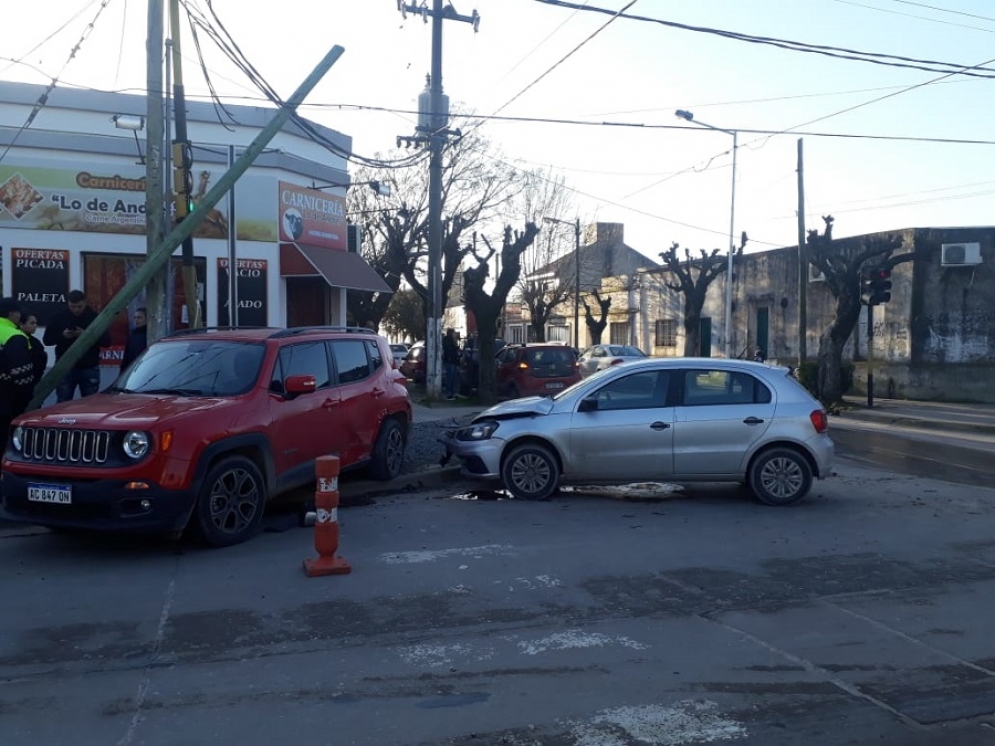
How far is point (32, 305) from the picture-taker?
770 inches

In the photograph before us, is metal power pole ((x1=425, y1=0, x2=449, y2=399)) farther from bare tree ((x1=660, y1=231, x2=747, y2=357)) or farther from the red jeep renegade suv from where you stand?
bare tree ((x1=660, y1=231, x2=747, y2=357))

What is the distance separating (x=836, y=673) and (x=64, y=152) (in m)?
18.8

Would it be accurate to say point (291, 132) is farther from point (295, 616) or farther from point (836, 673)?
point (836, 673)

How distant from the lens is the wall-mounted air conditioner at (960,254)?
1143 inches

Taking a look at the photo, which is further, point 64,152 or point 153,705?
point 64,152

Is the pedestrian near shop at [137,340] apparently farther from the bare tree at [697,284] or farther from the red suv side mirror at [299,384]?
the bare tree at [697,284]

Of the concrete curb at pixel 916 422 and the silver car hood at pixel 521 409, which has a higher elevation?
the silver car hood at pixel 521 409

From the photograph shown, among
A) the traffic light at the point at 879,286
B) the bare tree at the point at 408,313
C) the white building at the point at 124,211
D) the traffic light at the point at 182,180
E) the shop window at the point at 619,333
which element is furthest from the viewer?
the bare tree at the point at 408,313

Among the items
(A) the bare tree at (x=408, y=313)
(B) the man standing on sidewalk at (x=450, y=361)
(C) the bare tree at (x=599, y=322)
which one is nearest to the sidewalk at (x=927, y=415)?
(B) the man standing on sidewalk at (x=450, y=361)

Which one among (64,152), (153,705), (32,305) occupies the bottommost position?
(153,705)

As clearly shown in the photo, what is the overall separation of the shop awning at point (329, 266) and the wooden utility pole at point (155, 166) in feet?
31.1

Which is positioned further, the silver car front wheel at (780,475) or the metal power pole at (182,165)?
the metal power pole at (182,165)

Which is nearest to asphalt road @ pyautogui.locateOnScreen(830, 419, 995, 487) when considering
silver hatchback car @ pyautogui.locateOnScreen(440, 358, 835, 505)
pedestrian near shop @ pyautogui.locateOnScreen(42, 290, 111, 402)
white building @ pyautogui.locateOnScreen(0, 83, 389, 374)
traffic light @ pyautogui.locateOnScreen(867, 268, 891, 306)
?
silver hatchback car @ pyautogui.locateOnScreen(440, 358, 835, 505)

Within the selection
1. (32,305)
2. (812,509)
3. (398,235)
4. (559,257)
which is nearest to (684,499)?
(812,509)
